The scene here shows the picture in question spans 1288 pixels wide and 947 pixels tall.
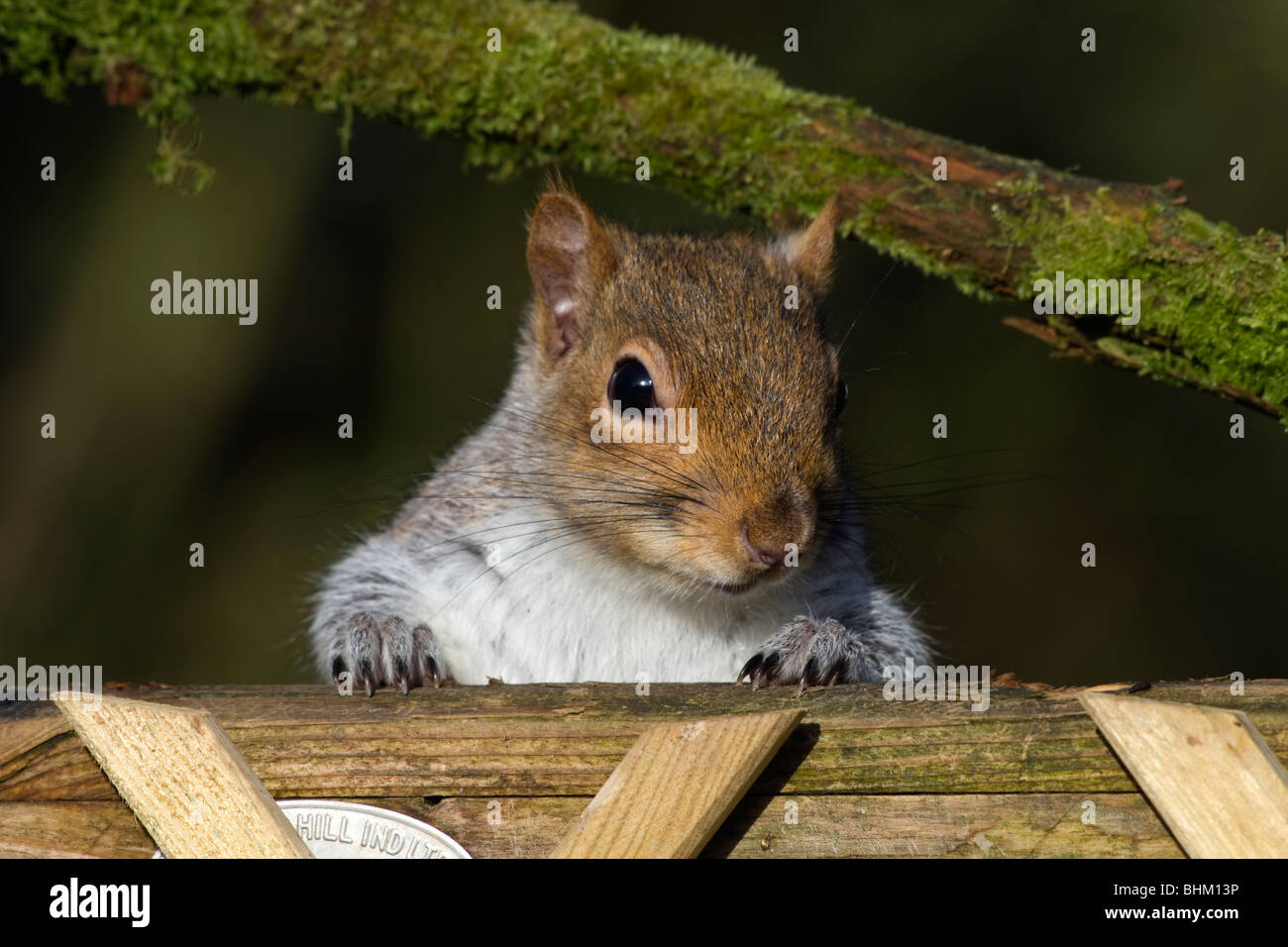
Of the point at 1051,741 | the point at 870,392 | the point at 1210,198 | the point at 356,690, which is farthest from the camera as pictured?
the point at 870,392

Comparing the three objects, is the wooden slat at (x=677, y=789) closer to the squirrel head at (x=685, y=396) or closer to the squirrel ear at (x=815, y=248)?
the squirrel head at (x=685, y=396)

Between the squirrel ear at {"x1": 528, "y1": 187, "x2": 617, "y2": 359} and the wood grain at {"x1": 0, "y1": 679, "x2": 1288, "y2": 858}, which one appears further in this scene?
the squirrel ear at {"x1": 528, "y1": 187, "x2": 617, "y2": 359}

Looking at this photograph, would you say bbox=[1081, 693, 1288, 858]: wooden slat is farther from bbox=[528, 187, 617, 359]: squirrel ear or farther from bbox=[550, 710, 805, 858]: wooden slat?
bbox=[528, 187, 617, 359]: squirrel ear

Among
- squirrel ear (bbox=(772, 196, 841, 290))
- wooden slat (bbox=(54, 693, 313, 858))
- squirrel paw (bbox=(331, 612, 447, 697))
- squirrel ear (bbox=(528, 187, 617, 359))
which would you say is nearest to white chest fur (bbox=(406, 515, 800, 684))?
squirrel paw (bbox=(331, 612, 447, 697))

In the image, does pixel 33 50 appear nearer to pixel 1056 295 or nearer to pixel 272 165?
pixel 1056 295

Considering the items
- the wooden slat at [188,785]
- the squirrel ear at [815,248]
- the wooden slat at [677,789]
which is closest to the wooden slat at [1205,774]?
the wooden slat at [677,789]

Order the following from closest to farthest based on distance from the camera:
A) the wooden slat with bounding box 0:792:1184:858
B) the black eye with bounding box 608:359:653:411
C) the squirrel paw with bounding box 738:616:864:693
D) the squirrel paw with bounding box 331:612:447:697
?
1. the wooden slat with bounding box 0:792:1184:858
2. the squirrel paw with bounding box 738:616:864:693
3. the squirrel paw with bounding box 331:612:447:697
4. the black eye with bounding box 608:359:653:411

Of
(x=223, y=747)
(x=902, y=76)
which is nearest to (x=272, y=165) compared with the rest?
(x=902, y=76)
